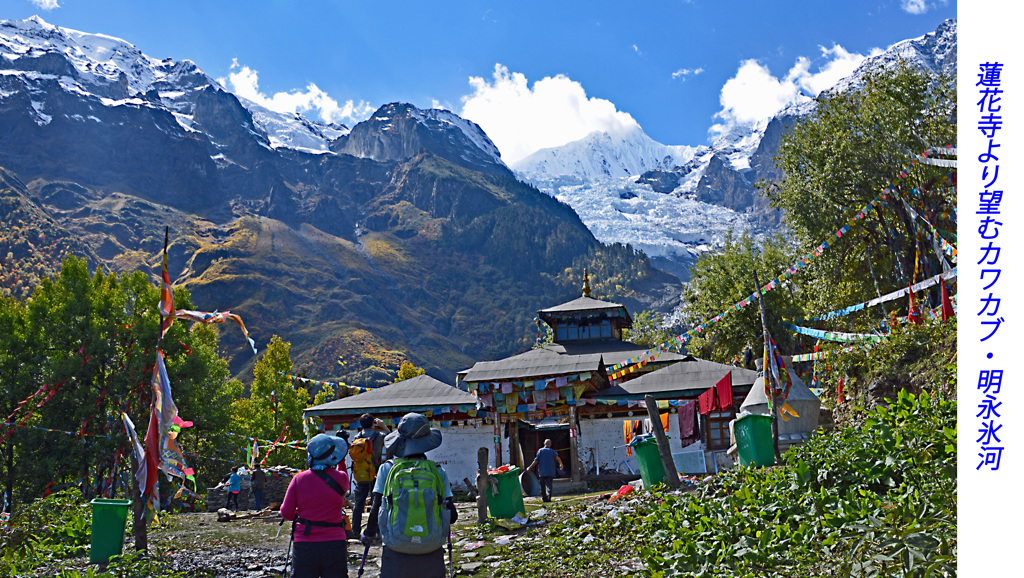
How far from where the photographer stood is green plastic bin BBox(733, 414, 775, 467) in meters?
11.6

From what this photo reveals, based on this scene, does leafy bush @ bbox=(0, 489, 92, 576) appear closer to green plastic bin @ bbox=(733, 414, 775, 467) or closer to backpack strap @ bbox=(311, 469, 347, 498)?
backpack strap @ bbox=(311, 469, 347, 498)

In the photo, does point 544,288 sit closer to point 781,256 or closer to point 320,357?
point 320,357

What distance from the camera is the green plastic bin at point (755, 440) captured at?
11.6m

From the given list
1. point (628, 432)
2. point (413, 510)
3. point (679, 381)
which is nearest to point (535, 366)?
point (628, 432)

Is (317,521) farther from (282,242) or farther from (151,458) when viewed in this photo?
(282,242)

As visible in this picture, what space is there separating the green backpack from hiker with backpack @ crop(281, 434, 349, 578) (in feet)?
1.75

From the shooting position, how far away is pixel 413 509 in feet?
18.8

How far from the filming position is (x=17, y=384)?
2909 centimetres

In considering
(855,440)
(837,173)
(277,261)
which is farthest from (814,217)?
(277,261)

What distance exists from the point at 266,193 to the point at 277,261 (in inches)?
1827

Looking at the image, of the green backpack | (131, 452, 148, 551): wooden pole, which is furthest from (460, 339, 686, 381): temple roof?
the green backpack

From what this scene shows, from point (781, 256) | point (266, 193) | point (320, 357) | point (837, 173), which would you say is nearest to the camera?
point (837, 173)

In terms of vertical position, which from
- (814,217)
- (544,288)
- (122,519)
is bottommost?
(122,519)

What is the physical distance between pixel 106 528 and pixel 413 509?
20.0 feet
